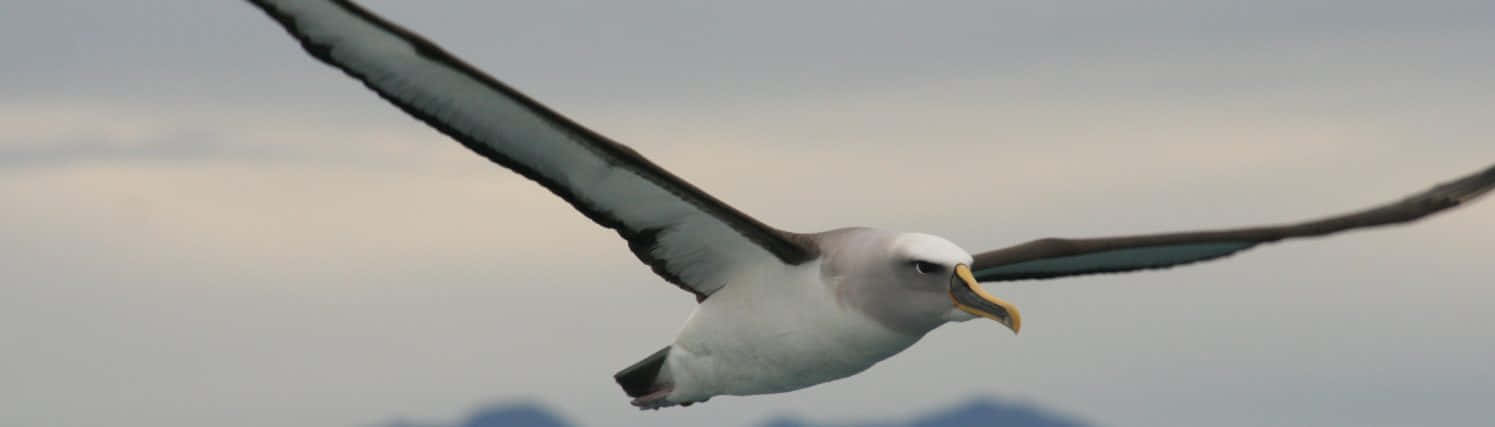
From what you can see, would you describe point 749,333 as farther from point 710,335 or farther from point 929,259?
Result: point 929,259

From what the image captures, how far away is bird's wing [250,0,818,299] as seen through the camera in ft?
43.8

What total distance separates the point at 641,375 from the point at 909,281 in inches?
98.4

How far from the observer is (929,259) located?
14641 mm

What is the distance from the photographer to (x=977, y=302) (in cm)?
1454

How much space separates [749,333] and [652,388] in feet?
4.33

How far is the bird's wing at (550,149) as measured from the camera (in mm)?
13344

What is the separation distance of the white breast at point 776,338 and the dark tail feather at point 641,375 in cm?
28

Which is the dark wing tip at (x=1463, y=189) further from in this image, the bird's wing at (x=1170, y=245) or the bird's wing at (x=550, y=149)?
the bird's wing at (x=550, y=149)

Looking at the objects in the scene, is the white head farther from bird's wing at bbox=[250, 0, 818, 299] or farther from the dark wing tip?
the dark wing tip

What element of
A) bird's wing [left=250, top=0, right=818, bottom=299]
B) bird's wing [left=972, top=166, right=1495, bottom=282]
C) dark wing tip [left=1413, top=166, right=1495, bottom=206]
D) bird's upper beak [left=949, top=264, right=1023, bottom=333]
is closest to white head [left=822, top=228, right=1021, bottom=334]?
bird's upper beak [left=949, top=264, right=1023, bottom=333]

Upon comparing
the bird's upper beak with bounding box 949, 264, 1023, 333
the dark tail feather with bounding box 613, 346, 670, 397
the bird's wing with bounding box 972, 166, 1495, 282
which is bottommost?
the bird's upper beak with bounding box 949, 264, 1023, 333

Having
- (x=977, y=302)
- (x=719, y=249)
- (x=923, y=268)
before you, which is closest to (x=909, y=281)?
(x=923, y=268)

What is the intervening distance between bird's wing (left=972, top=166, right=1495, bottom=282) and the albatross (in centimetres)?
2

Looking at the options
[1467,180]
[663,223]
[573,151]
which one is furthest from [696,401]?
[1467,180]
